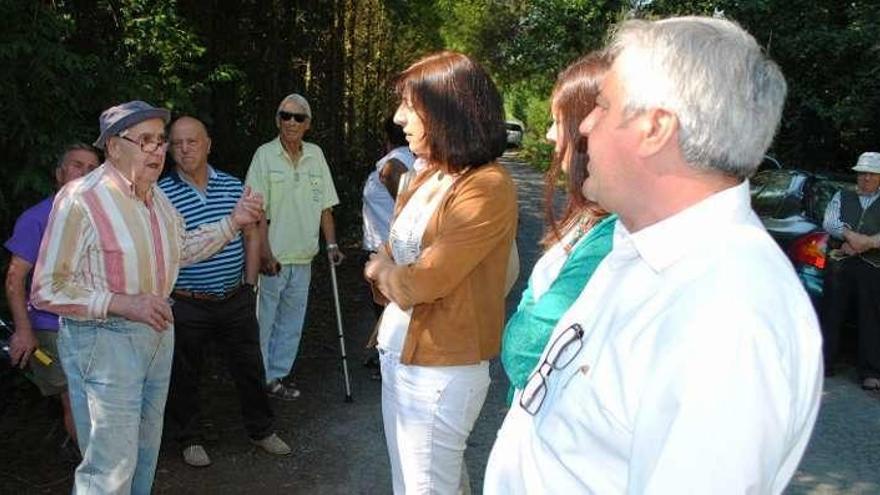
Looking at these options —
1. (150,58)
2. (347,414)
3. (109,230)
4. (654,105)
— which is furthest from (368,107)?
(654,105)

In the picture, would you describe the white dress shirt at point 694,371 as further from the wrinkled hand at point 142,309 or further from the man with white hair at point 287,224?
the man with white hair at point 287,224

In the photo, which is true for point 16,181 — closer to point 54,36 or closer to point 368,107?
point 54,36

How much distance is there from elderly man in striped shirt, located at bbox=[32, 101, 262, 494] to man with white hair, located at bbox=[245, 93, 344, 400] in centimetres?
221

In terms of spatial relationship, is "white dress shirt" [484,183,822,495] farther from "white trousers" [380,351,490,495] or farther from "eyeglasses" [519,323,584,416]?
"white trousers" [380,351,490,495]

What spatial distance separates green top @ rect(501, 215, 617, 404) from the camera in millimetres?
1922

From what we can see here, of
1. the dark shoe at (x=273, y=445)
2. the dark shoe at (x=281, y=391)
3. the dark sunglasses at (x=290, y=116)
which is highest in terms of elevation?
the dark sunglasses at (x=290, y=116)

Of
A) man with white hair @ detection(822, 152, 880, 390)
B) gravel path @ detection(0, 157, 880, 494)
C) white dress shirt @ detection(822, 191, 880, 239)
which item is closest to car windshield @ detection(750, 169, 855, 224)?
white dress shirt @ detection(822, 191, 880, 239)

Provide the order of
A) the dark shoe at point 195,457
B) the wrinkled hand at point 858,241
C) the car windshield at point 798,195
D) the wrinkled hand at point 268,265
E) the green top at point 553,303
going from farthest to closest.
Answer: the car windshield at point 798,195
the wrinkled hand at point 858,241
the wrinkled hand at point 268,265
the dark shoe at point 195,457
the green top at point 553,303

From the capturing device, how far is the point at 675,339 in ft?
3.73

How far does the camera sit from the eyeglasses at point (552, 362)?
1.44 metres

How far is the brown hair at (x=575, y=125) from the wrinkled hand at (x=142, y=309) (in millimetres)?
1577

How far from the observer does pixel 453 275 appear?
2.51m

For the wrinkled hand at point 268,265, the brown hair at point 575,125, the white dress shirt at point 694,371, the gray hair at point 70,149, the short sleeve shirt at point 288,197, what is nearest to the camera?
the white dress shirt at point 694,371

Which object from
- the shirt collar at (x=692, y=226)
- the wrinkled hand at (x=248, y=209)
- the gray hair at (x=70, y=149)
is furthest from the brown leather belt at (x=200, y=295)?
the shirt collar at (x=692, y=226)
